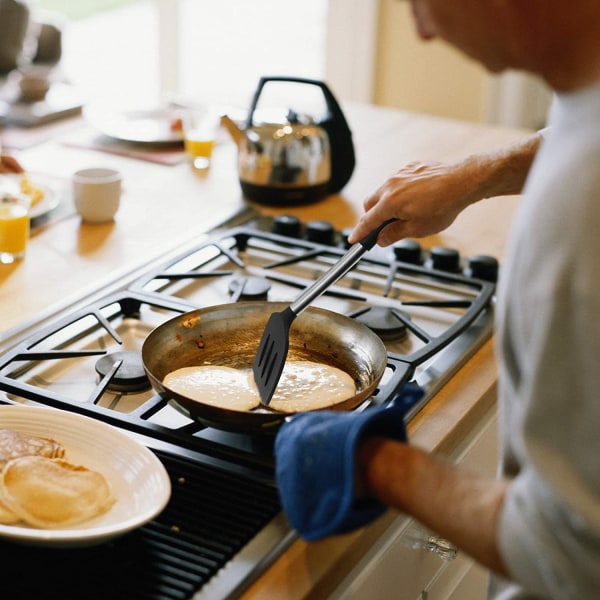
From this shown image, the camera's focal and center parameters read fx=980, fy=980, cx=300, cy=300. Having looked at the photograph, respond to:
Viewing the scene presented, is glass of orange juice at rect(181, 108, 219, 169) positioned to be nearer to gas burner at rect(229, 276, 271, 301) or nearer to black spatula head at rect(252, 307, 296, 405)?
gas burner at rect(229, 276, 271, 301)

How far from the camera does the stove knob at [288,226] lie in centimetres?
180

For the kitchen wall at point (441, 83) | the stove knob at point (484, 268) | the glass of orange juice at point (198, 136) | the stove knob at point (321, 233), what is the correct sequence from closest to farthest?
the stove knob at point (484, 268)
the stove knob at point (321, 233)
the glass of orange juice at point (198, 136)
the kitchen wall at point (441, 83)

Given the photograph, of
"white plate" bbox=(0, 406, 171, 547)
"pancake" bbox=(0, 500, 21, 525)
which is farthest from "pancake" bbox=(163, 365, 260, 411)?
"pancake" bbox=(0, 500, 21, 525)

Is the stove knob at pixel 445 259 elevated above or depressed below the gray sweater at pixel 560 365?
below

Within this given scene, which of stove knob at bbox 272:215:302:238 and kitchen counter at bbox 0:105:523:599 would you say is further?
stove knob at bbox 272:215:302:238

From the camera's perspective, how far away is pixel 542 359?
67 cm

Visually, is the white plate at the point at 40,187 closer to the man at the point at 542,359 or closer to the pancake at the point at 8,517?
the pancake at the point at 8,517

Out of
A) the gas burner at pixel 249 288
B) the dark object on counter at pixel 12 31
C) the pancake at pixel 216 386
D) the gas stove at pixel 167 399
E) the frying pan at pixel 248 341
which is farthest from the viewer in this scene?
the dark object on counter at pixel 12 31

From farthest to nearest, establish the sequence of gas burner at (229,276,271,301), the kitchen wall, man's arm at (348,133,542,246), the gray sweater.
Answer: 1. the kitchen wall
2. gas burner at (229,276,271,301)
3. man's arm at (348,133,542,246)
4. the gray sweater

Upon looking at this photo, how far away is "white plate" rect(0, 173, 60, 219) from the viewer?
1802 millimetres

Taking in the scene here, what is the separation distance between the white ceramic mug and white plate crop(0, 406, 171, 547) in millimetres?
765

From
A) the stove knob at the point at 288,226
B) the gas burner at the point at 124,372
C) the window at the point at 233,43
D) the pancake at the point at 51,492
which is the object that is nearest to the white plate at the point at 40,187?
the stove knob at the point at 288,226

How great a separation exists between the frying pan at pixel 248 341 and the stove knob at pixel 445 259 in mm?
419

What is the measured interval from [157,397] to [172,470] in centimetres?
15
